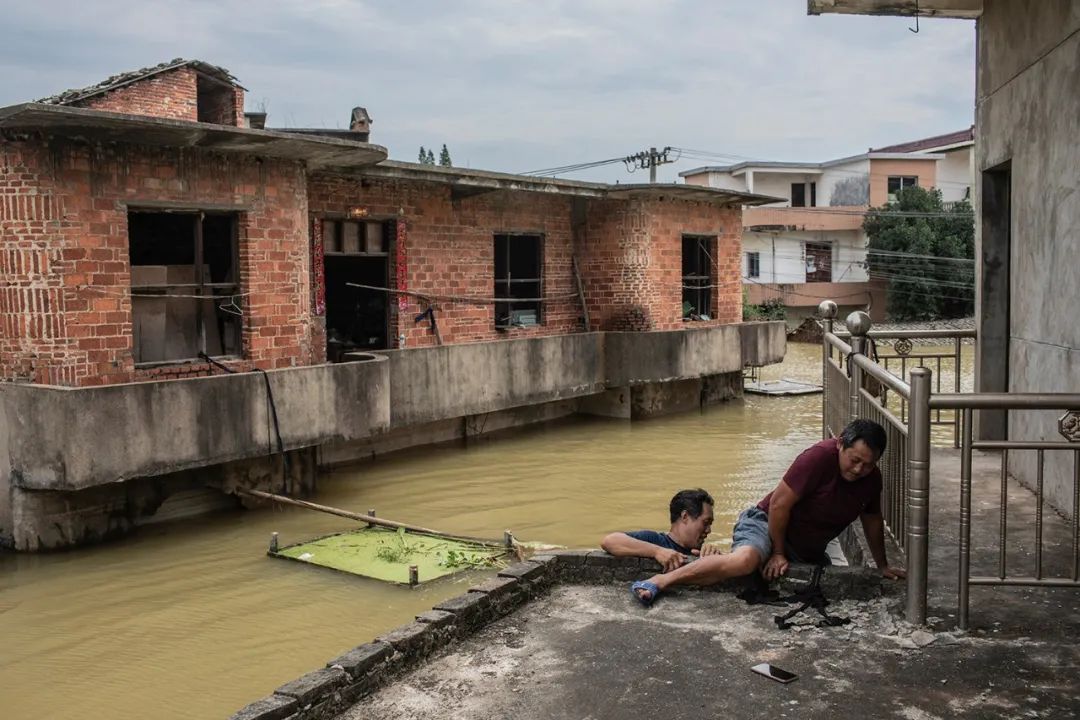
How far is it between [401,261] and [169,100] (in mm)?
6101

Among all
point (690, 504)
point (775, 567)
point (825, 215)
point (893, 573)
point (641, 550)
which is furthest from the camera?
point (825, 215)

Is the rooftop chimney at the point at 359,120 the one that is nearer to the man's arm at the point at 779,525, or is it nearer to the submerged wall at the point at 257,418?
the submerged wall at the point at 257,418

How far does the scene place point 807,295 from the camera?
3828 cm

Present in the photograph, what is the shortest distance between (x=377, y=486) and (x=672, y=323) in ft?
25.6

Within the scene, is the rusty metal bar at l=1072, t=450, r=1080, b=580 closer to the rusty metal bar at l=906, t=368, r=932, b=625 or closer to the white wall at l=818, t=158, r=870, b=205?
the rusty metal bar at l=906, t=368, r=932, b=625

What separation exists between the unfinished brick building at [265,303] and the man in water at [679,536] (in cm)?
593

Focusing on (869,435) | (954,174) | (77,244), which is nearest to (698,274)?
(77,244)

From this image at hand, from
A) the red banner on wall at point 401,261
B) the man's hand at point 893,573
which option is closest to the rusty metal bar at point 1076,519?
the man's hand at point 893,573

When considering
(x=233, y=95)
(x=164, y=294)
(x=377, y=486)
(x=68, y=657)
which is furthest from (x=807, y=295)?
(x=68, y=657)

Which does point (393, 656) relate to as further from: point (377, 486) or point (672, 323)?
point (672, 323)

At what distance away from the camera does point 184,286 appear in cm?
1090

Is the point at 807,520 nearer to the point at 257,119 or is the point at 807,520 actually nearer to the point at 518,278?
the point at 518,278

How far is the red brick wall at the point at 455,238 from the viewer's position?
14.0 metres

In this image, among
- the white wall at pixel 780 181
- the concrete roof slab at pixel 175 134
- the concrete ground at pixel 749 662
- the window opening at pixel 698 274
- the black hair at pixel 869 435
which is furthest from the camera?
the white wall at pixel 780 181
